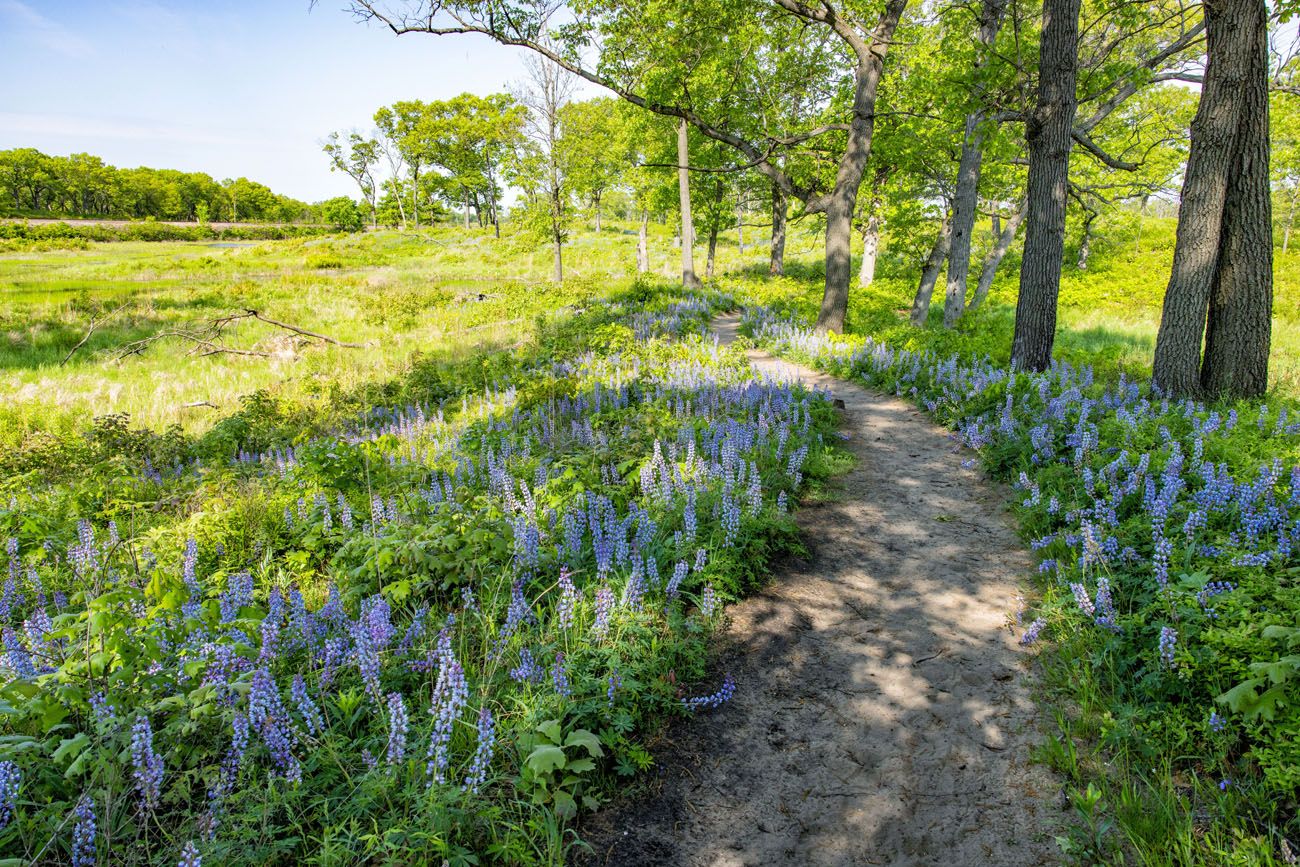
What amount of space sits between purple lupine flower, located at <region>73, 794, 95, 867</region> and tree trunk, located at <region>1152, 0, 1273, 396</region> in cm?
1044

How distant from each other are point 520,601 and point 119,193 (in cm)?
12783

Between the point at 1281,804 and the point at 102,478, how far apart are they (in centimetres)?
1038

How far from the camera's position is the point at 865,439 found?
8.91m

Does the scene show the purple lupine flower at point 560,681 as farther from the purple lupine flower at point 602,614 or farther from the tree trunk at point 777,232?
the tree trunk at point 777,232

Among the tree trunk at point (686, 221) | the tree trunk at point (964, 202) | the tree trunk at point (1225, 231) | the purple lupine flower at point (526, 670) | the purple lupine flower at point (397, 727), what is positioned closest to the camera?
the purple lupine flower at point (397, 727)

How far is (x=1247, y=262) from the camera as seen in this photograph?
25.0 ft

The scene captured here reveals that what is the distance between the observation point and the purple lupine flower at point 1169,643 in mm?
3281

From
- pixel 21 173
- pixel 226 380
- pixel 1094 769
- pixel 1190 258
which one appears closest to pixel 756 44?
pixel 1190 258

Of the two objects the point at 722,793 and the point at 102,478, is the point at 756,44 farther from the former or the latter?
the point at 722,793

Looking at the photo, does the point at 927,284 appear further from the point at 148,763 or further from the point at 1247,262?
the point at 148,763

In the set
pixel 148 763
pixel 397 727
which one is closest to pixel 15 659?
pixel 148 763

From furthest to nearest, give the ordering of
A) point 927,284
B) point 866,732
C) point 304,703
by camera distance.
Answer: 1. point 927,284
2. point 866,732
3. point 304,703

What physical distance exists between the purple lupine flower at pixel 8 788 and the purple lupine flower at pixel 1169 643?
5.07 meters

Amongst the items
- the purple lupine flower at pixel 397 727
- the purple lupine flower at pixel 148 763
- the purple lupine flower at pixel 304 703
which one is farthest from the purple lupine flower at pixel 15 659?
the purple lupine flower at pixel 397 727
